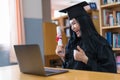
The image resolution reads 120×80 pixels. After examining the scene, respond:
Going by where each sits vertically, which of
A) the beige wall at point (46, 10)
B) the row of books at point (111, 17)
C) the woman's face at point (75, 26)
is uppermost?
the beige wall at point (46, 10)

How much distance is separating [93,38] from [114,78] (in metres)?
0.86

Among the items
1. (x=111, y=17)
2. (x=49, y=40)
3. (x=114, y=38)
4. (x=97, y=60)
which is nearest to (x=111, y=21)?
(x=111, y=17)

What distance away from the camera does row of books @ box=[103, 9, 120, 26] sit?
130 inches

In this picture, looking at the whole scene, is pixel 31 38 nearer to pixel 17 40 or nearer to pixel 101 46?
pixel 17 40

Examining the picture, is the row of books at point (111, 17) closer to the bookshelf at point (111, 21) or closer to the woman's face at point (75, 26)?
the bookshelf at point (111, 21)

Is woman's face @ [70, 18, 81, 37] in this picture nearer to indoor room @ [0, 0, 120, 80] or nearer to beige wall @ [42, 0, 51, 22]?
indoor room @ [0, 0, 120, 80]

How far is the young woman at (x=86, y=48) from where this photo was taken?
5.99ft

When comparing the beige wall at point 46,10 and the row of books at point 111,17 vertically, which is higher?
the beige wall at point 46,10

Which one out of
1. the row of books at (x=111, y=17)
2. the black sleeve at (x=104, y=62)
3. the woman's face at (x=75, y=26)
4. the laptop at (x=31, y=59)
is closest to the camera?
the laptop at (x=31, y=59)

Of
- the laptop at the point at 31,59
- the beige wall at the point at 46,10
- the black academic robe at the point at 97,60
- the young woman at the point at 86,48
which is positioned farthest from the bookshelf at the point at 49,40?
the laptop at the point at 31,59

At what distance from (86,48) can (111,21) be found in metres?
1.59

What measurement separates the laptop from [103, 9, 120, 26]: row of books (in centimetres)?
222

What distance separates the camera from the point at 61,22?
18.1 feet

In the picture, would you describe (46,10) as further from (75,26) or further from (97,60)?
(97,60)
